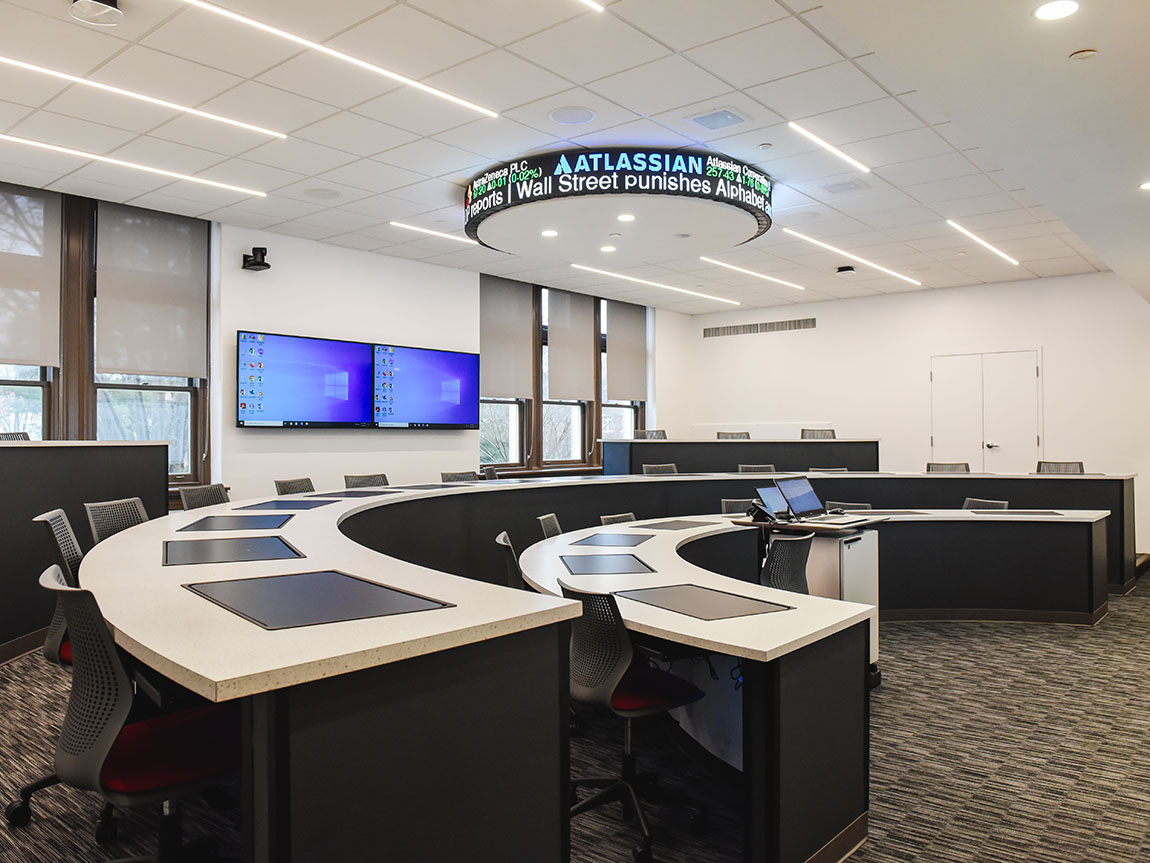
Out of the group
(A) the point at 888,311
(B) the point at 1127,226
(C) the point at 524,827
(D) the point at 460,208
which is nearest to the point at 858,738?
(C) the point at 524,827

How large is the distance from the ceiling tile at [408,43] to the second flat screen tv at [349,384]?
4.15 m

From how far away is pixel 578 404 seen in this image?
11617mm

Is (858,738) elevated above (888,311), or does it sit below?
below

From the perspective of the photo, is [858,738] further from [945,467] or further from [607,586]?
[945,467]

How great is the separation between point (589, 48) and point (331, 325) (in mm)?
5153

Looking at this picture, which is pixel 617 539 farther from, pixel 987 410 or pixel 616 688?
pixel 987 410

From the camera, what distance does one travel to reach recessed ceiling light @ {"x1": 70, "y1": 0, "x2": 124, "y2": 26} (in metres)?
3.61

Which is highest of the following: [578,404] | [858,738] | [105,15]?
[105,15]

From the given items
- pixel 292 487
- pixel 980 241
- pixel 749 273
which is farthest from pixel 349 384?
pixel 980 241

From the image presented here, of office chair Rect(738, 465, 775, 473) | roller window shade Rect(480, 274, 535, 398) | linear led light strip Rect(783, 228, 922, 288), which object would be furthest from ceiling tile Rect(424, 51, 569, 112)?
roller window shade Rect(480, 274, 535, 398)

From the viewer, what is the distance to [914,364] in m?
11.1

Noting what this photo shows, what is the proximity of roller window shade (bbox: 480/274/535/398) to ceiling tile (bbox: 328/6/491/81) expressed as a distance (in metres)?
5.72

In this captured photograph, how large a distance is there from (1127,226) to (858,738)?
5.17 meters

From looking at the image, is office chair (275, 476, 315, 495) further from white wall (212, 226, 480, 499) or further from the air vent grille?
the air vent grille
